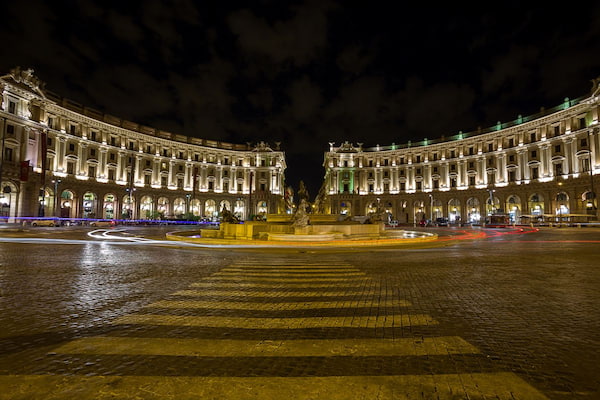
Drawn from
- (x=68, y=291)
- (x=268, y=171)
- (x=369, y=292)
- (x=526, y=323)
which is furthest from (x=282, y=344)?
(x=268, y=171)

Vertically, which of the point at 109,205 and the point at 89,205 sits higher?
the point at 109,205

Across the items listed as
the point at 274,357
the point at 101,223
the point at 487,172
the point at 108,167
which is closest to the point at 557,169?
the point at 487,172

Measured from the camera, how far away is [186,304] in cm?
533

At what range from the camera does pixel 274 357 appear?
10.8 ft

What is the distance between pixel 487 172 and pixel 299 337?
228 ft

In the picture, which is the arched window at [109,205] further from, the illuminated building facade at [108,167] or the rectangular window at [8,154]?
the rectangular window at [8,154]

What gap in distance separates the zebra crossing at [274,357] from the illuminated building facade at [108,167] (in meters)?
29.9

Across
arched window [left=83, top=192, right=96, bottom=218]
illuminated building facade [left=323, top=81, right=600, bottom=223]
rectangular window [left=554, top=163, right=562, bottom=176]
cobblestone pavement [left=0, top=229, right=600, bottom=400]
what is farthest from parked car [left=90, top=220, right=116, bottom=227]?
rectangular window [left=554, top=163, right=562, bottom=176]

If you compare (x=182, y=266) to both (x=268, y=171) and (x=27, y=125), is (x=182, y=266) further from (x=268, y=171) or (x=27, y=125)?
(x=268, y=171)

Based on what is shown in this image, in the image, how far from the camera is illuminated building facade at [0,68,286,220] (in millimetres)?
41594

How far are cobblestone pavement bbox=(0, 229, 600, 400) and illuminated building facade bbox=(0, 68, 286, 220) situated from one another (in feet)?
93.4

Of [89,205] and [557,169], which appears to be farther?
[89,205]

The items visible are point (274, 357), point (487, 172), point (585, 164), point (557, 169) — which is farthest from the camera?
point (487, 172)

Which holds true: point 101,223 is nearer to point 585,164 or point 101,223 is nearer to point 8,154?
point 8,154
